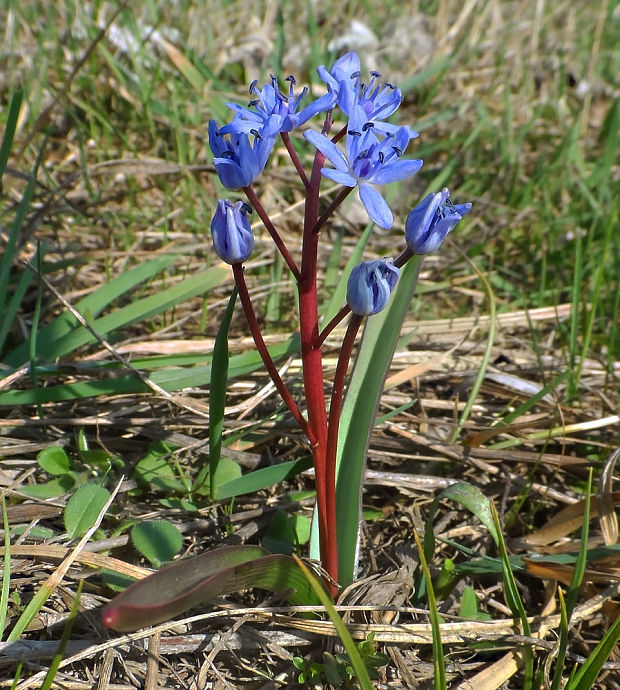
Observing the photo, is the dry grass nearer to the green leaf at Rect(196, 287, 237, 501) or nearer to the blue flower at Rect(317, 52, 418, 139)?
the green leaf at Rect(196, 287, 237, 501)

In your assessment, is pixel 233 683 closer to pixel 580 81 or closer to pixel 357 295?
pixel 357 295

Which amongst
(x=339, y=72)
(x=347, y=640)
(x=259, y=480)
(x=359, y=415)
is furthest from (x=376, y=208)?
(x=259, y=480)

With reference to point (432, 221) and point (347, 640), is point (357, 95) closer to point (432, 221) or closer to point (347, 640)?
point (432, 221)

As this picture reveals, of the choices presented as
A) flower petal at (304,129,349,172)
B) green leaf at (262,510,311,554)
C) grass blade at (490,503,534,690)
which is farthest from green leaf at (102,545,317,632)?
flower petal at (304,129,349,172)

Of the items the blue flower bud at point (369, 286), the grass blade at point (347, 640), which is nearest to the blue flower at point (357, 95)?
the blue flower bud at point (369, 286)

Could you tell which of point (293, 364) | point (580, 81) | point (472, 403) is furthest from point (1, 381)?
point (580, 81)
